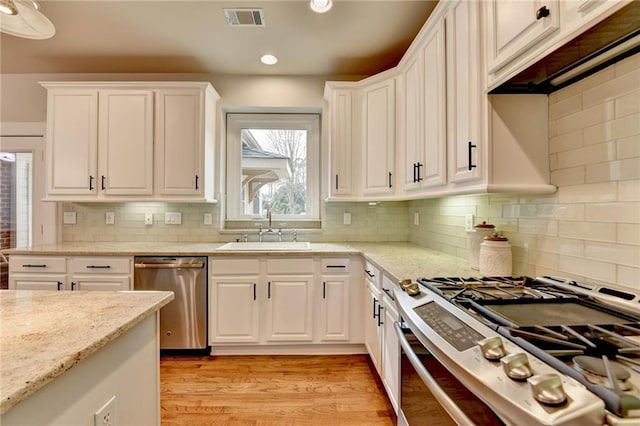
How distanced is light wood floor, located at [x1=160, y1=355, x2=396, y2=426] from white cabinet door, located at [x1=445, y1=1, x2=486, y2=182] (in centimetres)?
152

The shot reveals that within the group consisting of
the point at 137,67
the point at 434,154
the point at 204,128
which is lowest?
the point at 434,154

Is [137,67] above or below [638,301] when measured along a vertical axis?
above

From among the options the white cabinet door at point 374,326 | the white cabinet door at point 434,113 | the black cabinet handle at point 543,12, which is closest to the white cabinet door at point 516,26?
the black cabinet handle at point 543,12

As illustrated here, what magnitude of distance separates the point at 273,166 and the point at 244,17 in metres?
1.41

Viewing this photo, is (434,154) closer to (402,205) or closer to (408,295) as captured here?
(408,295)

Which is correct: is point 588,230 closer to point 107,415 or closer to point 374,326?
point 374,326

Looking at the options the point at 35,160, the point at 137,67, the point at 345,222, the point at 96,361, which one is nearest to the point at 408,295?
the point at 96,361

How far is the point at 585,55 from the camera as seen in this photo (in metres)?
1.09

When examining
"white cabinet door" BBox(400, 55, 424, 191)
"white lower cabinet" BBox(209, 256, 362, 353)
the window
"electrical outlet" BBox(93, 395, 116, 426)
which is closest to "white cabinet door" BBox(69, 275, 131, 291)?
"white lower cabinet" BBox(209, 256, 362, 353)

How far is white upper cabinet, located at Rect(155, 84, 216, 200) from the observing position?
2.77 metres

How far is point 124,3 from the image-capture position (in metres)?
2.16

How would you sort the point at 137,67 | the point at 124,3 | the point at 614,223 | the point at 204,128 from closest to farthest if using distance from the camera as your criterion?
1. the point at 614,223
2. the point at 124,3
3. the point at 204,128
4. the point at 137,67

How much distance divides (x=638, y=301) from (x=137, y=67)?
3.82 m

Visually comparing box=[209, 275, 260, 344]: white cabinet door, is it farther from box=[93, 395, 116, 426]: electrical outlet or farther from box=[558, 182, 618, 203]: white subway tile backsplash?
box=[558, 182, 618, 203]: white subway tile backsplash
